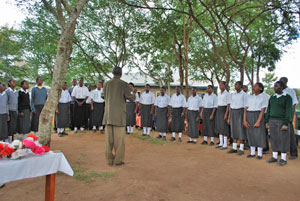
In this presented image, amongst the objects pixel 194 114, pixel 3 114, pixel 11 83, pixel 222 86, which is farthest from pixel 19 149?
pixel 194 114

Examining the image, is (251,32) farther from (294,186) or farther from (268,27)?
(294,186)

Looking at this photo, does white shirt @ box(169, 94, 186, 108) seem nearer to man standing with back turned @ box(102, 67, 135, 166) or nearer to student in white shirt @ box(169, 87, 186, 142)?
student in white shirt @ box(169, 87, 186, 142)

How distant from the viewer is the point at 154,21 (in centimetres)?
1259

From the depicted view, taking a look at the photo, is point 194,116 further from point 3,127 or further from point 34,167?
point 34,167

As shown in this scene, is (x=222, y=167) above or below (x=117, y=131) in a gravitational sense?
below

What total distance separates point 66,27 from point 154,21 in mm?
8260

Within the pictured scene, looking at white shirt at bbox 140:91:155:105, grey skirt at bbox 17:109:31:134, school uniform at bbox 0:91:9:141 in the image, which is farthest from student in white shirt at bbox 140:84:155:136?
school uniform at bbox 0:91:9:141

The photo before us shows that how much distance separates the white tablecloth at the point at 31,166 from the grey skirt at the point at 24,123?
5448 mm

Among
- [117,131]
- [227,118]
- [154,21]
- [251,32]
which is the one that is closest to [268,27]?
[251,32]

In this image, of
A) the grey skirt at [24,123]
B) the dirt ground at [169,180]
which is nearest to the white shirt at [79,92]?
the grey skirt at [24,123]

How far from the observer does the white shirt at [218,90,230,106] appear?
775 cm

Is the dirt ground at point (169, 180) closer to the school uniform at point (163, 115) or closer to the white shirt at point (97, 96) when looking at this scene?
the school uniform at point (163, 115)

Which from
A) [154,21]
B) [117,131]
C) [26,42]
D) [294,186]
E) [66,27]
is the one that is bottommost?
[294,186]

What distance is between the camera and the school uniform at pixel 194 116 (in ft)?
29.3
